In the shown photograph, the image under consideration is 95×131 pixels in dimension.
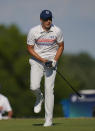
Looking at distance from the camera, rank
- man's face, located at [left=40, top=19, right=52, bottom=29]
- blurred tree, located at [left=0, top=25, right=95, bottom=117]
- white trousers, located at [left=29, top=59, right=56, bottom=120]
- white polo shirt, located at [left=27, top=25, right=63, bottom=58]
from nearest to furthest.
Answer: man's face, located at [left=40, top=19, right=52, bottom=29] → white polo shirt, located at [left=27, top=25, right=63, bottom=58] → white trousers, located at [left=29, top=59, right=56, bottom=120] → blurred tree, located at [left=0, top=25, right=95, bottom=117]

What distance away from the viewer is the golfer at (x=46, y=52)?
13047mm

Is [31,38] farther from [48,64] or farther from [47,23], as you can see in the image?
[48,64]

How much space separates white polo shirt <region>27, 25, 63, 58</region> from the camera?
13062 millimetres

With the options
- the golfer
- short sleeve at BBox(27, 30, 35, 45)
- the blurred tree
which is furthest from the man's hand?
the blurred tree

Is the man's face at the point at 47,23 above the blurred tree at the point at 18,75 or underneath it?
above

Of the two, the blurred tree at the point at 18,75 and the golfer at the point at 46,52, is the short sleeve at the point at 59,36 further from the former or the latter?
Answer: the blurred tree at the point at 18,75

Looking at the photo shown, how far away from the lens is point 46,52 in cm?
1328

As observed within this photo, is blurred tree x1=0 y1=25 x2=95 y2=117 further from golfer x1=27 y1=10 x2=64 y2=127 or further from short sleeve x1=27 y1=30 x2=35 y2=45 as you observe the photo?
short sleeve x1=27 y1=30 x2=35 y2=45

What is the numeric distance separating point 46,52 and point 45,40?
0.92ft

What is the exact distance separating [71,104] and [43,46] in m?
13.3

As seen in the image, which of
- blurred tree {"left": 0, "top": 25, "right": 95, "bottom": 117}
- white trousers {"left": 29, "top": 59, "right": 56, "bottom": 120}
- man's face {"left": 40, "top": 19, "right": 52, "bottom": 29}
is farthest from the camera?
blurred tree {"left": 0, "top": 25, "right": 95, "bottom": 117}

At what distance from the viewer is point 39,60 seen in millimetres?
13227

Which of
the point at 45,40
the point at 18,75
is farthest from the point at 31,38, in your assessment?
the point at 18,75

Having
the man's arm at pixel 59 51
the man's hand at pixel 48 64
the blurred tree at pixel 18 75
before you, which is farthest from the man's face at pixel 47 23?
the blurred tree at pixel 18 75
